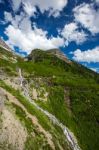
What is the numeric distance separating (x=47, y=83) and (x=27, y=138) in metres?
98.7

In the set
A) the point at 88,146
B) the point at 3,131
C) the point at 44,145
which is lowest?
the point at 88,146

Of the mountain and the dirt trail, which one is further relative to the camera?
the dirt trail

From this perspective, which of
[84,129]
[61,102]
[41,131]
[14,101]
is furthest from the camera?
[61,102]

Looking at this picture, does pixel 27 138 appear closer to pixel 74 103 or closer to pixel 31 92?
pixel 31 92

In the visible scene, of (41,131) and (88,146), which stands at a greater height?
(41,131)

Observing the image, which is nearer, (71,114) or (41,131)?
(41,131)

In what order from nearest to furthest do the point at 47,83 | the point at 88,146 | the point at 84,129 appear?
1. the point at 88,146
2. the point at 84,129
3. the point at 47,83

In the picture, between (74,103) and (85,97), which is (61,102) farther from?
(85,97)

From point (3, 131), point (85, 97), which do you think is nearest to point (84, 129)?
point (85, 97)

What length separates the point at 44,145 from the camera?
9206cm

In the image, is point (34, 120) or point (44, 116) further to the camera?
point (44, 116)

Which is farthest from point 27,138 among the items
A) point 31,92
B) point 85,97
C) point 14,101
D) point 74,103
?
point 85,97

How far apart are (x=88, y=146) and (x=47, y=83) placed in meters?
58.9

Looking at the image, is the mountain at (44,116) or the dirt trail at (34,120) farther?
the dirt trail at (34,120)
